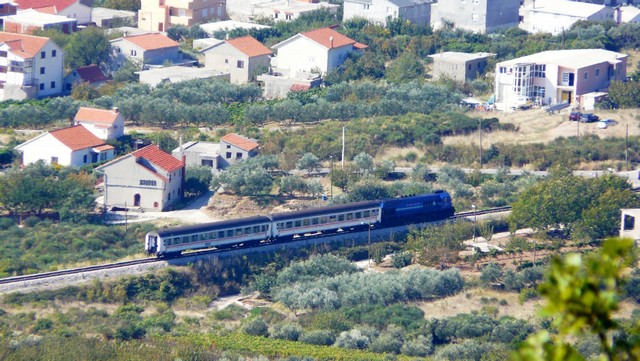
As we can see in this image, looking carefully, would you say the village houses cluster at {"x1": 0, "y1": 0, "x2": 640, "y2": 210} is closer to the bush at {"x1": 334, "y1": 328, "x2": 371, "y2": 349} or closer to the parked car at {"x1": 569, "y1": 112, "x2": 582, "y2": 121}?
the parked car at {"x1": 569, "y1": 112, "x2": 582, "y2": 121}

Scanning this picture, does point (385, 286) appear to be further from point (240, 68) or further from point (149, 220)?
point (240, 68)

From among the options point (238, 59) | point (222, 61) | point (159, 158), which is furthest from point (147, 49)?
point (159, 158)

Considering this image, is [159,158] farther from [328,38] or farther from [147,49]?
[328,38]

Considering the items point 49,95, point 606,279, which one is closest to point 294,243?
point 49,95

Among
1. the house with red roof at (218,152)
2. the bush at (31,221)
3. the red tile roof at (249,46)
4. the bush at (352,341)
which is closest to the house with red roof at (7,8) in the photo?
the red tile roof at (249,46)

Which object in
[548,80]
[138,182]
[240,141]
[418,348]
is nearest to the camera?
[418,348]

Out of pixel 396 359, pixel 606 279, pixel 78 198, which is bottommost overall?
pixel 396 359
